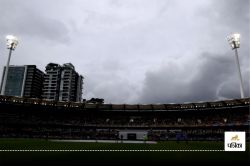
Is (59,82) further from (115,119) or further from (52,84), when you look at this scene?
(115,119)

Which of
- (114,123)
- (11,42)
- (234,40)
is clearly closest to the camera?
(234,40)

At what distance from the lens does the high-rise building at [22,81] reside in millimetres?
182500

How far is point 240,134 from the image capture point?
1288cm

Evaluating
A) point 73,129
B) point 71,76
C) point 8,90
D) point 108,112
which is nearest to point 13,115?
point 73,129

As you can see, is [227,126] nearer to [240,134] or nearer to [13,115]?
[240,134]

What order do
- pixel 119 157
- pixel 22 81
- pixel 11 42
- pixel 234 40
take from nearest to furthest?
1. pixel 119 157
2. pixel 234 40
3. pixel 11 42
4. pixel 22 81

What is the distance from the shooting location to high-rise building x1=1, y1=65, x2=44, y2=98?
7185 inches

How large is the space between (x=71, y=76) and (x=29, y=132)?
4896 inches

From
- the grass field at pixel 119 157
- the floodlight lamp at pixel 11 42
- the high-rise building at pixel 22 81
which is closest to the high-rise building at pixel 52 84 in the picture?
the high-rise building at pixel 22 81

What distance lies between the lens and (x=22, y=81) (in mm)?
182000

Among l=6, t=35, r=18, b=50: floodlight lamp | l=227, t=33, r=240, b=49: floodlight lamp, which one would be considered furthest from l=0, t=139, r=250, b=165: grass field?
l=6, t=35, r=18, b=50: floodlight lamp

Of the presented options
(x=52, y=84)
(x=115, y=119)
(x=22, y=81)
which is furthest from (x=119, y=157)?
(x=22, y=81)

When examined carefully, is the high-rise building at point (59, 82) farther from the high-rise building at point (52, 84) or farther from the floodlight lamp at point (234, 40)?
the floodlight lamp at point (234, 40)

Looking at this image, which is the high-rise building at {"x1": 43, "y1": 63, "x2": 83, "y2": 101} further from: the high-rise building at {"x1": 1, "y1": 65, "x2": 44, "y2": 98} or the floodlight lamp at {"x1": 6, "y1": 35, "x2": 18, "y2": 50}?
the floodlight lamp at {"x1": 6, "y1": 35, "x2": 18, "y2": 50}
